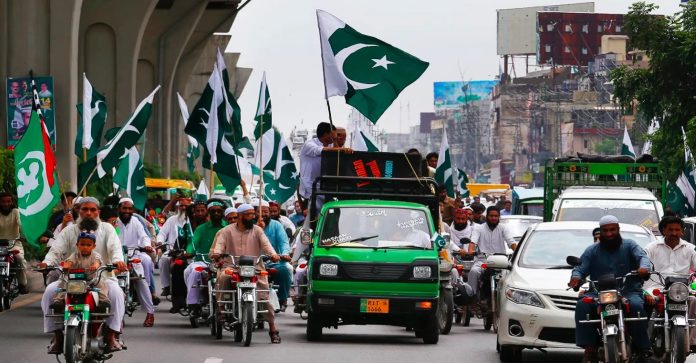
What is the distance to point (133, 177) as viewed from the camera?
92.9 ft

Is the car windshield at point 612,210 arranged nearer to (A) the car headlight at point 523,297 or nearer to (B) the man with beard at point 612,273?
(A) the car headlight at point 523,297

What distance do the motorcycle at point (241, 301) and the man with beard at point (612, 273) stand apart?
461 cm

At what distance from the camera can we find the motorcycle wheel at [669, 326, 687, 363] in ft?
44.4

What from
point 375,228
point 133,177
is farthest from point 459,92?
point 375,228

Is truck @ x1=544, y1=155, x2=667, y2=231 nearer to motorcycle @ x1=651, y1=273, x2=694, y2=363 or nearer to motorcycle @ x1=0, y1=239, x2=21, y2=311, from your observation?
motorcycle @ x1=0, y1=239, x2=21, y2=311

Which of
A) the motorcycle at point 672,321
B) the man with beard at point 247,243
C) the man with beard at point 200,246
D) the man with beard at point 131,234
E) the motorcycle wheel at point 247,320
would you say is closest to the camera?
the motorcycle at point 672,321

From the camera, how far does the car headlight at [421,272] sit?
18203 mm

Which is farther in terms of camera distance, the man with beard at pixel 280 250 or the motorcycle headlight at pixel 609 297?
the man with beard at pixel 280 250

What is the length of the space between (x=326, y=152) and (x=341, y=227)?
2673mm

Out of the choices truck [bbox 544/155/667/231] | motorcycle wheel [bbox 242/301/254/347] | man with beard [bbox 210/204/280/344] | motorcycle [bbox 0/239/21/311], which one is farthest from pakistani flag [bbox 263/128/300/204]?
motorcycle wheel [bbox 242/301/254/347]

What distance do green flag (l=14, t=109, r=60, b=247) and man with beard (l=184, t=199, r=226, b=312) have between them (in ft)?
6.20

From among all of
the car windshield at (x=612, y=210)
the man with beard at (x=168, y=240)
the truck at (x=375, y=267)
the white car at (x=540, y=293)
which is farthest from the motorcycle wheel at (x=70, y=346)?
the car windshield at (x=612, y=210)

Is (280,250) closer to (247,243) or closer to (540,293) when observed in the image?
(247,243)

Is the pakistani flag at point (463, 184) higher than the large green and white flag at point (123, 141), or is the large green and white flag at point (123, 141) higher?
the large green and white flag at point (123, 141)
